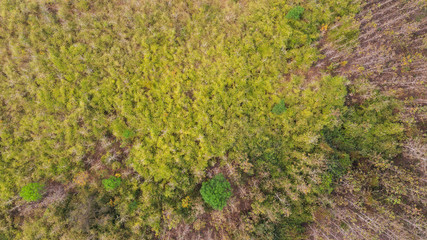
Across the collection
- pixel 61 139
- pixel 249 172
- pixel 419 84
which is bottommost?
pixel 249 172

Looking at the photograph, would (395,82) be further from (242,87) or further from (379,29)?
(242,87)

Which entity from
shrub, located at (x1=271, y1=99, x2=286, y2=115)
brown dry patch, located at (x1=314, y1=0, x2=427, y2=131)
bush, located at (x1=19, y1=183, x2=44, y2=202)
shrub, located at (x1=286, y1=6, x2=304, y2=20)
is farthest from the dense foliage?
brown dry patch, located at (x1=314, y1=0, x2=427, y2=131)

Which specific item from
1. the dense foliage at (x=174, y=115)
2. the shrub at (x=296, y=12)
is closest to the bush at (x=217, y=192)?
the dense foliage at (x=174, y=115)

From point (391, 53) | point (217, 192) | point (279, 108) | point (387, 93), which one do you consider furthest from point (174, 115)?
point (391, 53)

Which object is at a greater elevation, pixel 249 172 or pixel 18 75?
pixel 18 75

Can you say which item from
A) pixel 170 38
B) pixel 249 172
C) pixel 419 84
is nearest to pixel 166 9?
pixel 170 38

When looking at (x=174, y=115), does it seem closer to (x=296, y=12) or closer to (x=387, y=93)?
(x=296, y=12)

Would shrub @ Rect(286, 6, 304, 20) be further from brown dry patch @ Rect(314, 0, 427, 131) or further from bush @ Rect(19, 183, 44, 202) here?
bush @ Rect(19, 183, 44, 202)

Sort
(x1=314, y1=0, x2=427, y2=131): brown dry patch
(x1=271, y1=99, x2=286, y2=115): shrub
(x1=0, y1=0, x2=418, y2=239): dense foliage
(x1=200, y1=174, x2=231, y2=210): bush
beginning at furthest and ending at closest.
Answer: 1. (x1=314, y1=0, x2=427, y2=131): brown dry patch
2. (x1=271, y1=99, x2=286, y2=115): shrub
3. (x1=0, y1=0, x2=418, y2=239): dense foliage
4. (x1=200, y1=174, x2=231, y2=210): bush
